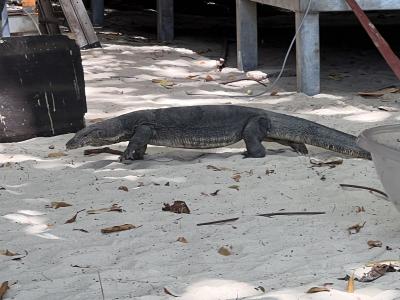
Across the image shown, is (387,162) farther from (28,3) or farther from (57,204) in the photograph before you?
(28,3)

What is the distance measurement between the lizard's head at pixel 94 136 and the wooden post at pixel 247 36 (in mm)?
3639

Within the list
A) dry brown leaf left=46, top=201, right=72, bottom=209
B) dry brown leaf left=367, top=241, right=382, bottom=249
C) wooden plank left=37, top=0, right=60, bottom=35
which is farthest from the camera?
wooden plank left=37, top=0, right=60, bottom=35

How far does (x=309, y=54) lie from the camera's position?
693 centimetres

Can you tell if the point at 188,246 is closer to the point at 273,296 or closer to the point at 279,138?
the point at 273,296

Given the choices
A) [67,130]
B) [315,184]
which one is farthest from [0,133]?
[315,184]

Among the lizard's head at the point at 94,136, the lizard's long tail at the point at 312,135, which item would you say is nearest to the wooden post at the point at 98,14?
the lizard's head at the point at 94,136

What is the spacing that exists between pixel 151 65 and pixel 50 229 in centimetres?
496

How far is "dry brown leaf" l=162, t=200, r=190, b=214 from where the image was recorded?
12.9 ft

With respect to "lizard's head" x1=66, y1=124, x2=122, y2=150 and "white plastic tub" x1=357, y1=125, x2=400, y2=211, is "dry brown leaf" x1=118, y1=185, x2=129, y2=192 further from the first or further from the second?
"white plastic tub" x1=357, y1=125, x2=400, y2=211

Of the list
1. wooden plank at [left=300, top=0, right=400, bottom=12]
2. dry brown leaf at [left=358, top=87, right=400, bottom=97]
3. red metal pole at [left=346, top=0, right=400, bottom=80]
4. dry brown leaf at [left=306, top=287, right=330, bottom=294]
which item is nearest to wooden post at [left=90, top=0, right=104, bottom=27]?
wooden plank at [left=300, top=0, right=400, bottom=12]

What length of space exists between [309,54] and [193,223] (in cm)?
354

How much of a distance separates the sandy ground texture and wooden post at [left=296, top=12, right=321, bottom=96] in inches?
24.7

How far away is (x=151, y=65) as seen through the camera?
28.0 ft

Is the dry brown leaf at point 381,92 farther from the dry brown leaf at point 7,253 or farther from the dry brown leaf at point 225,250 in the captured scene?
the dry brown leaf at point 7,253
